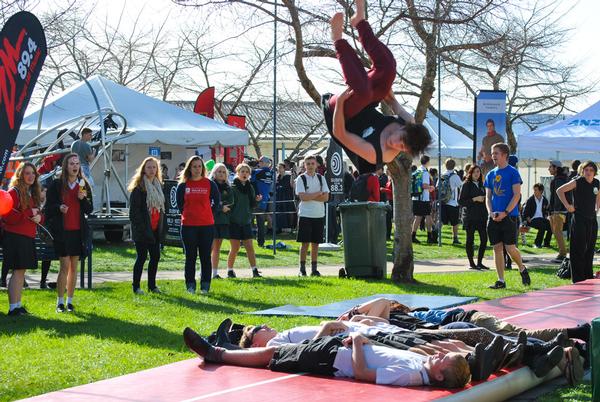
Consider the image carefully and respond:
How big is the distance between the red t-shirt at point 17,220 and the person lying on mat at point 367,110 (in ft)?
17.6

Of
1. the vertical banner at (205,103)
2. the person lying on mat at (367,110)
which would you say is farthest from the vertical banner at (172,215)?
the person lying on mat at (367,110)

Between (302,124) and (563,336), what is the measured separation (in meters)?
46.2

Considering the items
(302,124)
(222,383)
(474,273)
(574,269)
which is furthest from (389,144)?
(302,124)

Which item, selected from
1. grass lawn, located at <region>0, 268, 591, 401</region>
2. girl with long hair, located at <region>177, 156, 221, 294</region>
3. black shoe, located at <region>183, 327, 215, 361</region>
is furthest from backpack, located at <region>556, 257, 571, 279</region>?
black shoe, located at <region>183, 327, 215, 361</region>

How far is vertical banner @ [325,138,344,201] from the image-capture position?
70.7 feet

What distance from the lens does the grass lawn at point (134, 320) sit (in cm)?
827

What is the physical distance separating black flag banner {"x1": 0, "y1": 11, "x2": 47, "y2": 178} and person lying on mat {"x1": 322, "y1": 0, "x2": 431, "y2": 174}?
7.12 ft

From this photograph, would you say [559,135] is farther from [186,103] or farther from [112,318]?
[186,103]

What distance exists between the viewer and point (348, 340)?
757cm

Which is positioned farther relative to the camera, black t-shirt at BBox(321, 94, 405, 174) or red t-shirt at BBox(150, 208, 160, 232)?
red t-shirt at BBox(150, 208, 160, 232)

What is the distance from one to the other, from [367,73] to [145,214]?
6.68 metres

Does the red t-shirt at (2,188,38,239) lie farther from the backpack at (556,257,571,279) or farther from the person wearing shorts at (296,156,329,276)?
the backpack at (556,257,571,279)

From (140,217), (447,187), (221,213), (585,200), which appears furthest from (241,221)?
(447,187)

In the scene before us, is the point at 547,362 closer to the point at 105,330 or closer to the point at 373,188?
the point at 105,330
